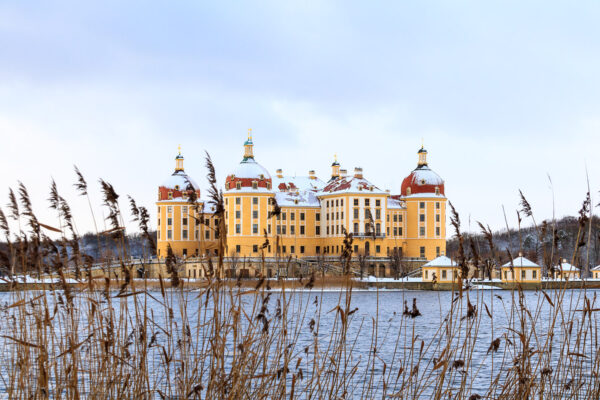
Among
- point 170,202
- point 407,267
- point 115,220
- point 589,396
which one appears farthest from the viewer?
point 170,202

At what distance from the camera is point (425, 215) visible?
79.9 meters

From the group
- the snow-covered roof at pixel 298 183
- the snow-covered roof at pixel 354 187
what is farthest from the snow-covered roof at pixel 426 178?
the snow-covered roof at pixel 298 183

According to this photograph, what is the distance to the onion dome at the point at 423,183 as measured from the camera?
80.9 meters

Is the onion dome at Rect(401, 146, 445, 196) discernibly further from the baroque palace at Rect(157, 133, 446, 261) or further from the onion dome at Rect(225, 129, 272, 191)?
the onion dome at Rect(225, 129, 272, 191)

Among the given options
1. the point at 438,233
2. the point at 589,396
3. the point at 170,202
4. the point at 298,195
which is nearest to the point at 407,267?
the point at 438,233

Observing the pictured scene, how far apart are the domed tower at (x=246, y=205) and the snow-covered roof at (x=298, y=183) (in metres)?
8.25

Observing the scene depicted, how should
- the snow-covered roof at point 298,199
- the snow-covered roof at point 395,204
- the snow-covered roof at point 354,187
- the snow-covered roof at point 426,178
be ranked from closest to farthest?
the snow-covered roof at point 354,187
the snow-covered roof at point 298,199
the snow-covered roof at point 395,204
the snow-covered roof at point 426,178

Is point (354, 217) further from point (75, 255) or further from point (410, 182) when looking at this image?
point (75, 255)

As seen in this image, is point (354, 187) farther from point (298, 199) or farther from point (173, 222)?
point (173, 222)

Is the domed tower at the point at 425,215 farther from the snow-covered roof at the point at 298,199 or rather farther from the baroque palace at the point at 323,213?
the snow-covered roof at the point at 298,199

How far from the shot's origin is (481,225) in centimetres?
436

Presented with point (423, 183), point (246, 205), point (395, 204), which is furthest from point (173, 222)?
point (423, 183)

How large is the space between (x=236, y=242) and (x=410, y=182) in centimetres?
2146

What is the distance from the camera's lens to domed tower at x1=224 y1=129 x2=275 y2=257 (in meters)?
75.4
